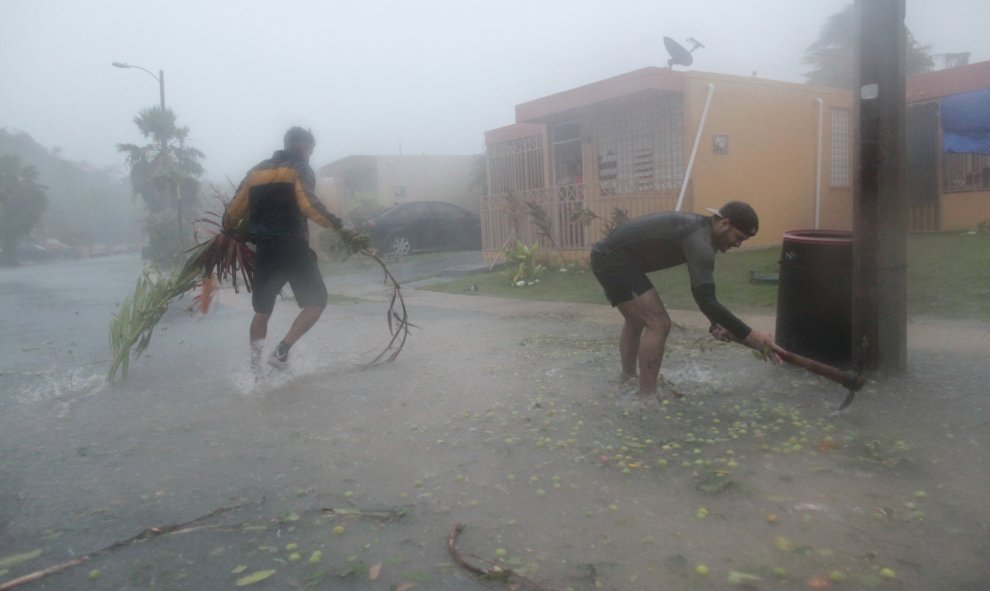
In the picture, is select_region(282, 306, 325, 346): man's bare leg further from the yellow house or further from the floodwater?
the yellow house

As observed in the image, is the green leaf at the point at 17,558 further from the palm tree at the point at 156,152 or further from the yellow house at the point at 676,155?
the palm tree at the point at 156,152

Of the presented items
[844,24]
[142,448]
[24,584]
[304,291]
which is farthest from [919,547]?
[844,24]

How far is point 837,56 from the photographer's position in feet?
115

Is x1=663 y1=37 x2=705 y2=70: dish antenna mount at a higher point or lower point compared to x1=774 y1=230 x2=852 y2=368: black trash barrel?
higher

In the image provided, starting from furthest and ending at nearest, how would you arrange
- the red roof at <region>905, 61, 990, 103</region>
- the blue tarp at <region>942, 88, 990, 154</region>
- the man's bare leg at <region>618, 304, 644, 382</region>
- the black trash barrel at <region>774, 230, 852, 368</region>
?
the red roof at <region>905, 61, 990, 103</region>
the blue tarp at <region>942, 88, 990, 154</region>
the black trash barrel at <region>774, 230, 852, 368</region>
the man's bare leg at <region>618, 304, 644, 382</region>

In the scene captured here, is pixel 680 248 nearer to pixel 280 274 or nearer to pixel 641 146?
pixel 280 274

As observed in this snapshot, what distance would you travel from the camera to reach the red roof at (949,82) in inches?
535

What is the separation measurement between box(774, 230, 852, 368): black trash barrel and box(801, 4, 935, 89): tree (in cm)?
3139

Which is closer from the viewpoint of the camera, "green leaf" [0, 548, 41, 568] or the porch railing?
"green leaf" [0, 548, 41, 568]

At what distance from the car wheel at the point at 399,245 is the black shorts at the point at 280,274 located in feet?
44.9

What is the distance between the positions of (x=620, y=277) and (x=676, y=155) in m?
9.13

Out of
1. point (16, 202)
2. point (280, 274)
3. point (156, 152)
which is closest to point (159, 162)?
point (156, 152)

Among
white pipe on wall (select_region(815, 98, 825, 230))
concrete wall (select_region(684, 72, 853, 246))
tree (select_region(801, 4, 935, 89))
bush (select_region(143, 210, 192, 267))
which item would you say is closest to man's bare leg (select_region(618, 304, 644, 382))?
concrete wall (select_region(684, 72, 853, 246))

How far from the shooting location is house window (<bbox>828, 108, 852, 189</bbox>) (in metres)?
15.3
